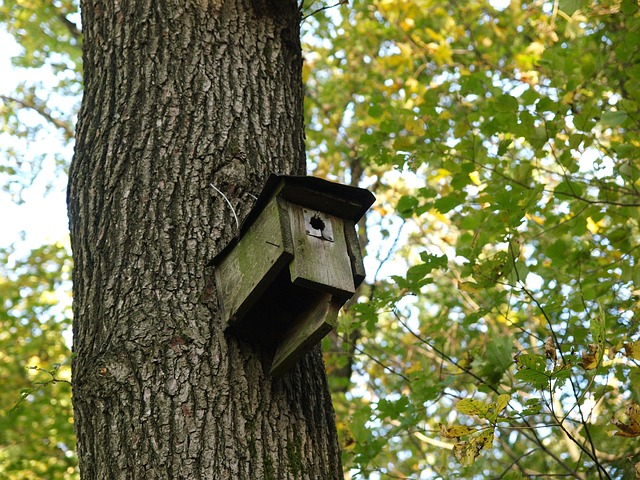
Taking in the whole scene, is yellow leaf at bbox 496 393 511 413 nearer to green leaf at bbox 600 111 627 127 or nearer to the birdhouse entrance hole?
the birdhouse entrance hole

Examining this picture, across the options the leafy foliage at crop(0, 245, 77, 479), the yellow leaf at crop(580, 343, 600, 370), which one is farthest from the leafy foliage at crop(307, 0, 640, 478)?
the leafy foliage at crop(0, 245, 77, 479)

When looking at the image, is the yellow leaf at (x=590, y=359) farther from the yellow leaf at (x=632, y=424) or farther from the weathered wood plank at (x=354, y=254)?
the weathered wood plank at (x=354, y=254)

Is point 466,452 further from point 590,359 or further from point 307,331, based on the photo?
point 307,331

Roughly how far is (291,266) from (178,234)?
0.41 m

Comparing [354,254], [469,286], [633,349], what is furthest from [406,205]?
[354,254]

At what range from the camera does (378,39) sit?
765 cm

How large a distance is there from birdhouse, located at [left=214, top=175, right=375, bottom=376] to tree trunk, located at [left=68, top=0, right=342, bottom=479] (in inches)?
2.5

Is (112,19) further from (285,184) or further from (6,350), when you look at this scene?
(6,350)

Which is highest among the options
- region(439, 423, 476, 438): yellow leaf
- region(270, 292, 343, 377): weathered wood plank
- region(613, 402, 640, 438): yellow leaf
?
region(270, 292, 343, 377): weathered wood plank

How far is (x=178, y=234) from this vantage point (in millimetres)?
1980

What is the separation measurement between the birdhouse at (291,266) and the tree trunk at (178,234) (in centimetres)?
6

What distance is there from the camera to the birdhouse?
175cm

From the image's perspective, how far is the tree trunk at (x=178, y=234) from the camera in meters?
1.72

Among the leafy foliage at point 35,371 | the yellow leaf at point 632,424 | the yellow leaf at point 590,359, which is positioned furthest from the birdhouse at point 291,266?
the leafy foliage at point 35,371
